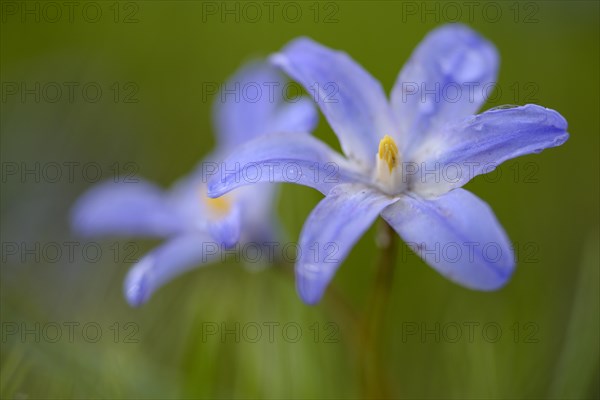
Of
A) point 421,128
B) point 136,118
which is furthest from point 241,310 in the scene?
point 136,118

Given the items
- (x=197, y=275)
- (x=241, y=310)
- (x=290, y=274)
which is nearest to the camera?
(x=290, y=274)

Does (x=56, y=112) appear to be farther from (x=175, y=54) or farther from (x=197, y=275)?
(x=197, y=275)
